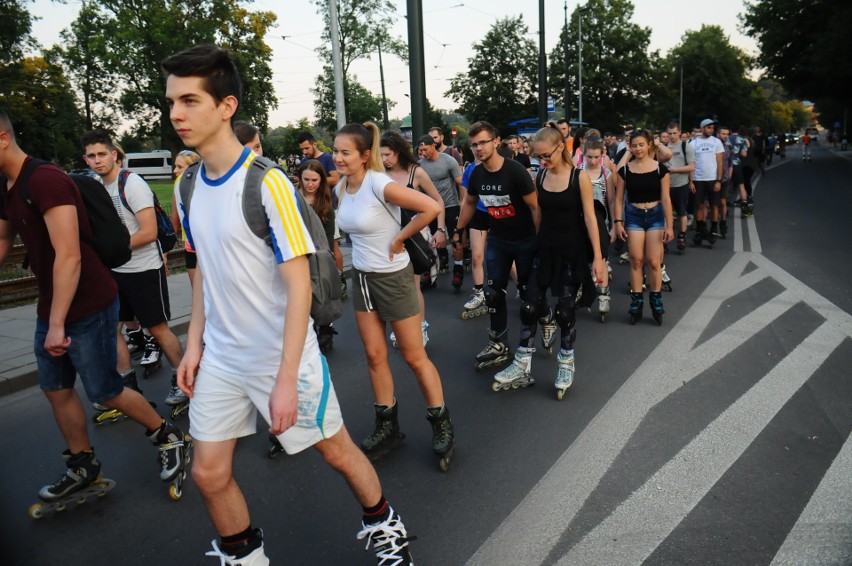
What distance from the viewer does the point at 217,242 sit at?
7.16 feet

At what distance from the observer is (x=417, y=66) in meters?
10.4

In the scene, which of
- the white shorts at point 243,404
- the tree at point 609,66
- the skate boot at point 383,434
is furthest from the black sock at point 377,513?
the tree at point 609,66

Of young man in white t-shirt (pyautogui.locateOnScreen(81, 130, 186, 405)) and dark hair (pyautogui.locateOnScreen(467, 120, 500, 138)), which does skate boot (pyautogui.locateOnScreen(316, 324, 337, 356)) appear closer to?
young man in white t-shirt (pyautogui.locateOnScreen(81, 130, 186, 405))

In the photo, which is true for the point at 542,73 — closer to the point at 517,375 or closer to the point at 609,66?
the point at 517,375

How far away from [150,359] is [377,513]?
4.02 meters

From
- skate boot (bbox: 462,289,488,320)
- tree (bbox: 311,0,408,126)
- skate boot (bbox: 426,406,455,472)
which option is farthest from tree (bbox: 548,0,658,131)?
skate boot (bbox: 426,406,455,472)

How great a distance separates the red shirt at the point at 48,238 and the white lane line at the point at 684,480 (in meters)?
2.63

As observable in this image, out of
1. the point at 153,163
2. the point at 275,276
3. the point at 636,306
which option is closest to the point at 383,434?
the point at 275,276

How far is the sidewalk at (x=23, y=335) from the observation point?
5609 millimetres

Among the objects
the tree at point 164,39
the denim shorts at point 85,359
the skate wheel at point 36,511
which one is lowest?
the skate wheel at point 36,511

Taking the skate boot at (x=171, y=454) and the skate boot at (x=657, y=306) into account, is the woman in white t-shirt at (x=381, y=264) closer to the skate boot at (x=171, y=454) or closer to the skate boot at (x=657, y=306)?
the skate boot at (x=171, y=454)

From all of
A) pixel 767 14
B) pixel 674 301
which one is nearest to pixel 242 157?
pixel 674 301

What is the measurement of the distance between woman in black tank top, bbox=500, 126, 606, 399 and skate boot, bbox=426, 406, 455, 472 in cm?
120

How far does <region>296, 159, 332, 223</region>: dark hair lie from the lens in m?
6.28
